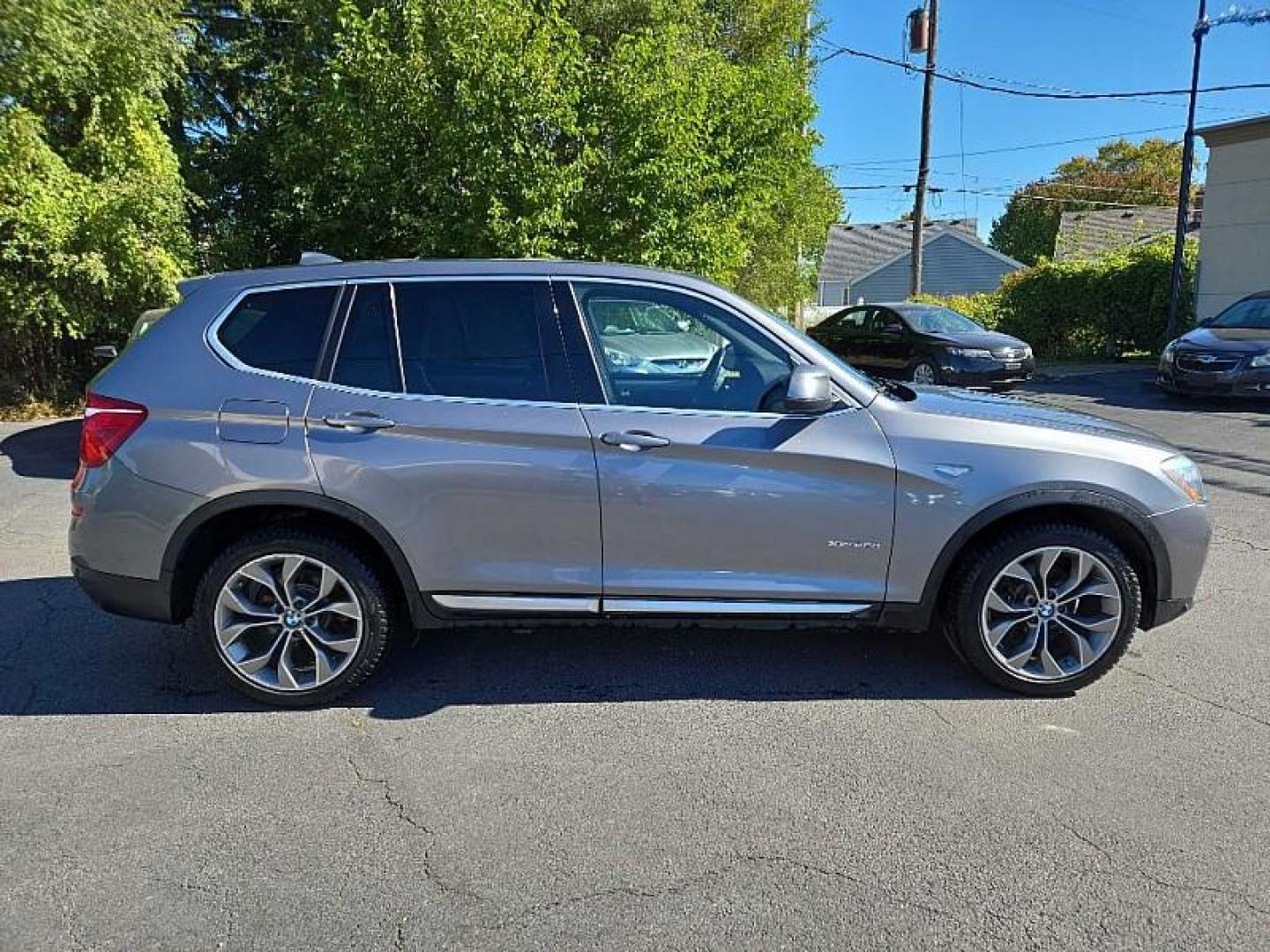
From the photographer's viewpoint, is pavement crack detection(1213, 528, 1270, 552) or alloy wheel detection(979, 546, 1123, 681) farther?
pavement crack detection(1213, 528, 1270, 552)

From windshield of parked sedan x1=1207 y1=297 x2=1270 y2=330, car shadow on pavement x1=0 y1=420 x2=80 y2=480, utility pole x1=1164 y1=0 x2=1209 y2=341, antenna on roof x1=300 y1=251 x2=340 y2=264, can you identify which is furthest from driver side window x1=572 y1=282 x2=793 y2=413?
utility pole x1=1164 y1=0 x2=1209 y2=341

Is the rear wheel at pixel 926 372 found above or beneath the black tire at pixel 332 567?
above

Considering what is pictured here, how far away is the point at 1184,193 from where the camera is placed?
1605 cm

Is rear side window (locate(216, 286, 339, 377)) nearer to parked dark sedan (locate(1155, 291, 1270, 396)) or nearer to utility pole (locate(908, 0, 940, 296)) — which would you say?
parked dark sedan (locate(1155, 291, 1270, 396))

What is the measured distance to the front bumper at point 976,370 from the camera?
518 inches

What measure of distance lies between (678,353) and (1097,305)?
18.0 meters

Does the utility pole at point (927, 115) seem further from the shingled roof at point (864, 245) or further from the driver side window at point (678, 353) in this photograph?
the shingled roof at point (864, 245)

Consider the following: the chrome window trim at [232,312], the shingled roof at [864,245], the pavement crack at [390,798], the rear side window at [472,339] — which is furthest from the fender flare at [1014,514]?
the shingled roof at [864,245]

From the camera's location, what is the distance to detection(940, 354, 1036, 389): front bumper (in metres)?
13.1

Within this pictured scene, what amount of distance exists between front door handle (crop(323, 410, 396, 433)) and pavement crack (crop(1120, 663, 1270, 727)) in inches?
136

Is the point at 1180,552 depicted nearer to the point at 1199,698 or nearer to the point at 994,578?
the point at 1199,698

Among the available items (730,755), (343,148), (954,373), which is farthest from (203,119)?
(730,755)

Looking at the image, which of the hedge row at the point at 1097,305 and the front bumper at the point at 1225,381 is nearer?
the front bumper at the point at 1225,381

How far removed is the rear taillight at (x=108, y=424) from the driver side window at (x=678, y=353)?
1.86 metres
